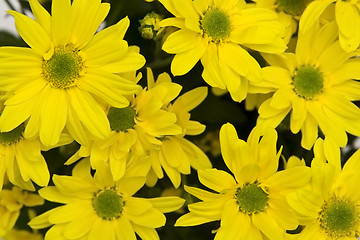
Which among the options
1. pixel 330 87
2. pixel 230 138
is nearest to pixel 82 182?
pixel 230 138

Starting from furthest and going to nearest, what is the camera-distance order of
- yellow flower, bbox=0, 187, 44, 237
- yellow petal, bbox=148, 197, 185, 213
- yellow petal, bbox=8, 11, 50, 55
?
yellow flower, bbox=0, 187, 44, 237 < yellow petal, bbox=148, 197, 185, 213 < yellow petal, bbox=8, 11, 50, 55

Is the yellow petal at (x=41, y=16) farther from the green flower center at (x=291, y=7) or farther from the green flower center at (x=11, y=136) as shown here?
the green flower center at (x=291, y=7)

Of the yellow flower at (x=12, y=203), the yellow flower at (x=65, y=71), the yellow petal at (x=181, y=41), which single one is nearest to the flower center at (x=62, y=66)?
the yellow flower at (x=65, y=71)

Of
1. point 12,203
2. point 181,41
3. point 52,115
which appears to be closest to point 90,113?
point 52,115

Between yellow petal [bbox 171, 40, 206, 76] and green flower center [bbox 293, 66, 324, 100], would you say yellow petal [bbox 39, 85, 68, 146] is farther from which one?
green flower center [bbox 293, 66, 324, 100]

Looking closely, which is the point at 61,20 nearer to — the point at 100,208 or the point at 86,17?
the point at 86,17

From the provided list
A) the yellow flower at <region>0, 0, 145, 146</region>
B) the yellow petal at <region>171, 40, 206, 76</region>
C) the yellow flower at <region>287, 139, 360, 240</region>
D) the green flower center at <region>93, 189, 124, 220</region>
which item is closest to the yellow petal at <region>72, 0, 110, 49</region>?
the yellow flower at <region>0, 0, 145, 146</region>
